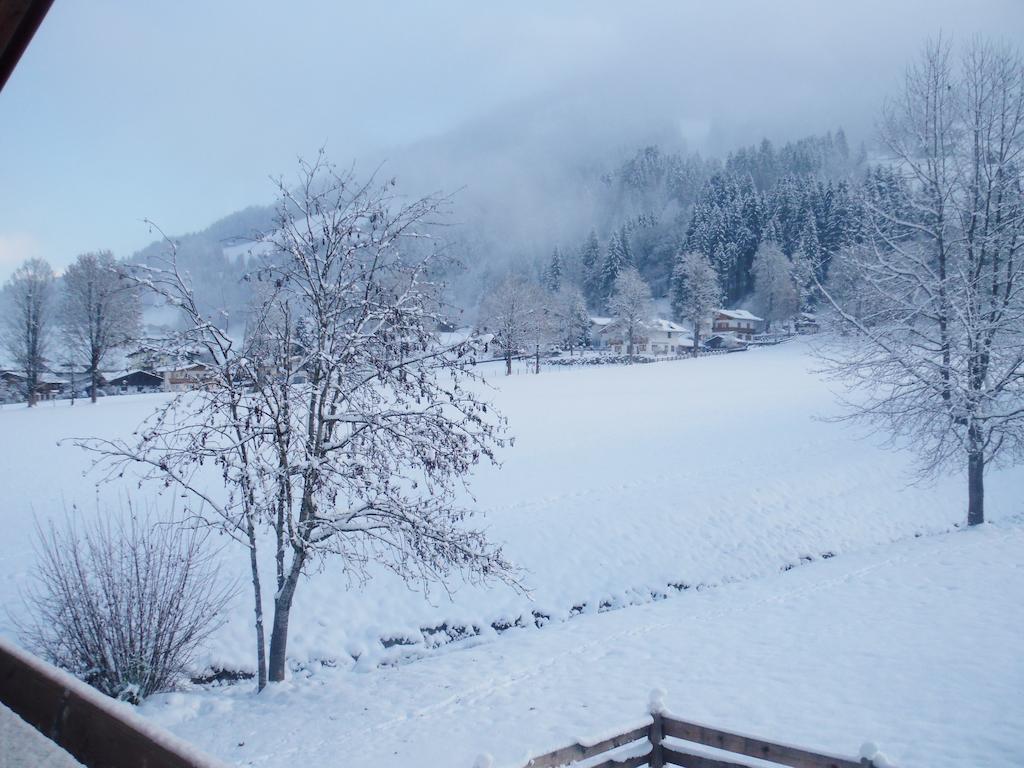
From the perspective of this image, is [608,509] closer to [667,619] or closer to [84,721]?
[667,619]

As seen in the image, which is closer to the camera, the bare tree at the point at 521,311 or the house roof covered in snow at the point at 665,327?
the bare tree at the point at 521,311

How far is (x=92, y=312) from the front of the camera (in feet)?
137

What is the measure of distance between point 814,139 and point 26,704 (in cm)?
18185

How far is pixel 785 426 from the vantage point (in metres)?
30.0

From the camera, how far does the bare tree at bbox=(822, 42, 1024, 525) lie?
1444 cm

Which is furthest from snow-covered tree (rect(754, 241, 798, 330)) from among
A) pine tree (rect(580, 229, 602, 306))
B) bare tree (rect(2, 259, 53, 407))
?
bare tree (rect(2, 259, 53, 407))


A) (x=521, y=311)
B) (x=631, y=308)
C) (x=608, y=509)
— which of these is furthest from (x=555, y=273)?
(x=608, y=509)

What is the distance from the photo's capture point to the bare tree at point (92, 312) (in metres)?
41.2

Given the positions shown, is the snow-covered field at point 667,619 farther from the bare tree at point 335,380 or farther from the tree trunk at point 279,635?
the bare tree at point 335,380

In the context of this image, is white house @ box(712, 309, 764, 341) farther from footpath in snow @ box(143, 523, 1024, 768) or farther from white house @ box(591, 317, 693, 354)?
footpath in snow @ box(143, 523, 1024, 768)

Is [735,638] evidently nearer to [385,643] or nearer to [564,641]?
[564,641]

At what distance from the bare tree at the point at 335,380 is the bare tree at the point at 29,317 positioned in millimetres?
42874

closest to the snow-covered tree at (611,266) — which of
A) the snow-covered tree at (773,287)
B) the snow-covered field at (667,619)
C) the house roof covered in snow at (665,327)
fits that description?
the snow-covered tree at (773,287)

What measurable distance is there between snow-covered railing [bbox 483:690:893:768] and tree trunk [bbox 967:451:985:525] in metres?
13.8
